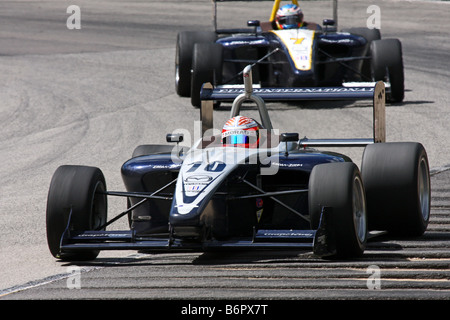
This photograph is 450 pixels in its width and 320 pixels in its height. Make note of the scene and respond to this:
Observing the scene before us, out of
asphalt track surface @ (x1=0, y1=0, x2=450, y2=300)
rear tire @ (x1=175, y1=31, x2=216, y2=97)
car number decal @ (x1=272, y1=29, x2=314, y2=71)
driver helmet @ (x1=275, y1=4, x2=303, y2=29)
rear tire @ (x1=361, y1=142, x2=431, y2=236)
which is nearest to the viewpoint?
asphalt track surface @ (x1=0, y1=0, x2=450, y2=300)

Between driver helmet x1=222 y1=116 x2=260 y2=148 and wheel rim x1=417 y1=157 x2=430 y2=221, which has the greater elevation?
driver helmet x1=222 y1=116 x2=260 y2=148

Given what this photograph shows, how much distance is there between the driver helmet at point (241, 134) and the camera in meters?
8.69

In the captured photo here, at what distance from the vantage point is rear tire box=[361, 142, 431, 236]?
8.23 metres

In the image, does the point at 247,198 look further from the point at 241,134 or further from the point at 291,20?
the point at 291,20

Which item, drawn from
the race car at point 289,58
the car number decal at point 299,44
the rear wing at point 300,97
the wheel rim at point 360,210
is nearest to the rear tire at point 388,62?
the race car at point 289,58

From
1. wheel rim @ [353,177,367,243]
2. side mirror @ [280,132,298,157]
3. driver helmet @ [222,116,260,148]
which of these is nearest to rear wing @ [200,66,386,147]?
driver helmet @ [222,116,260,148]

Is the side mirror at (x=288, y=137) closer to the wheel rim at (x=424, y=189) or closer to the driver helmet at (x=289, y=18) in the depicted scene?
the wheel rim at (x=424, y=189)

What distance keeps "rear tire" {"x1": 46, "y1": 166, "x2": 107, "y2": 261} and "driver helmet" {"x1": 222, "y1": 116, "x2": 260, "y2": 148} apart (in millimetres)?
1224

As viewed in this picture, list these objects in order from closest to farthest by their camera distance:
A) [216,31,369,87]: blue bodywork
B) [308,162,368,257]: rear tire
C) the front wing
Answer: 1. the front wing
2. [308,162,368,257]: rear tire
3. [216,31,369,87]: blue bodywork

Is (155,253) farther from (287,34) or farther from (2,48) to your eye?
(2,48)

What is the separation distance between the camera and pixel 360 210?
7941 mm

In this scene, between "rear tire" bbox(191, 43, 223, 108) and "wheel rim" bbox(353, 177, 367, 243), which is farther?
"rear tire" bbox(191, 43, 223, 108)

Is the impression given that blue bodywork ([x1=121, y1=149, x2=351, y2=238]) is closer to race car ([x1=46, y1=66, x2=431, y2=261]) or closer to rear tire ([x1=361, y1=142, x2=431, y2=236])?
race car ([x1=46, y1=66, x2=431, y2=261])

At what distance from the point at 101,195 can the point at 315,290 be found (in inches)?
101
